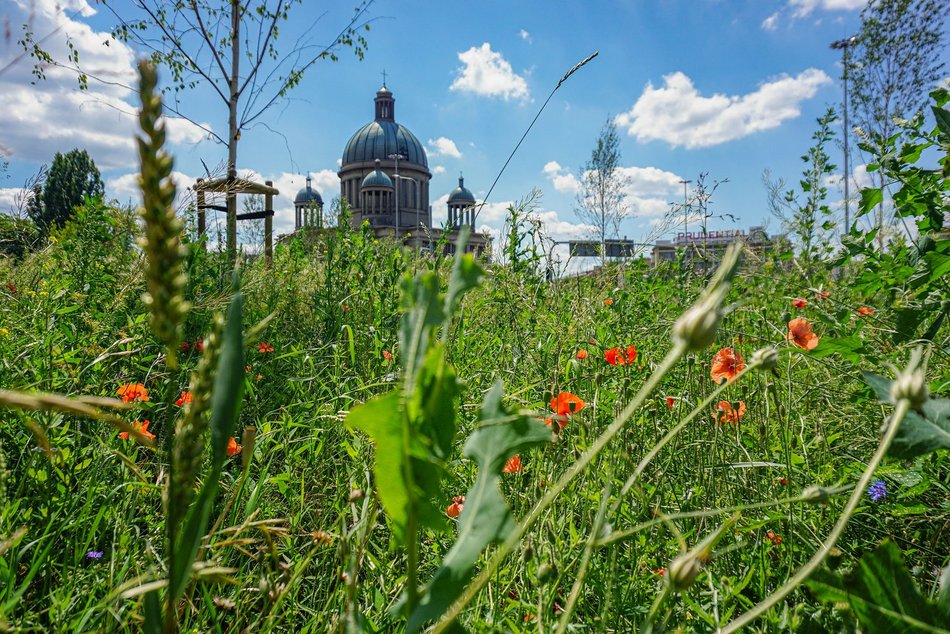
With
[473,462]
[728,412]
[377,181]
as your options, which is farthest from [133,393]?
[377,181]

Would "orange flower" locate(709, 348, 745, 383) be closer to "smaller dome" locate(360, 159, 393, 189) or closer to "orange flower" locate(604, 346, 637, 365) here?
"orange flower" locate(604, 346, 637, 365)

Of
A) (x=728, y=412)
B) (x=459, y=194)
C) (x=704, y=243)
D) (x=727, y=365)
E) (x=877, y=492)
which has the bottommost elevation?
(x=877, y=492)

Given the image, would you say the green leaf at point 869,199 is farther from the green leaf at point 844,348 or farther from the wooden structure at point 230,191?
the wooden structure at point 230,191

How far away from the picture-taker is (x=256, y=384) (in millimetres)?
1713

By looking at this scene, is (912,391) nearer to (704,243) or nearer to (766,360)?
(766,360)

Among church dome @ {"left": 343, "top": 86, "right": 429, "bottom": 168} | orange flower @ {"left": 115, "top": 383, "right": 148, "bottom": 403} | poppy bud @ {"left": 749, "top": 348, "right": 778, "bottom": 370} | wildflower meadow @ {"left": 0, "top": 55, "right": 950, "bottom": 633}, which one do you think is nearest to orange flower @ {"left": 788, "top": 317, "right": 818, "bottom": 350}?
wildflower meadow @ {"left": 0, "top": 55, "right": 950, "bottom": 633}

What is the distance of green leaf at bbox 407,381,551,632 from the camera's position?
1.01 ft

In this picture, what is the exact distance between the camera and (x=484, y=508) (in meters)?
0.33

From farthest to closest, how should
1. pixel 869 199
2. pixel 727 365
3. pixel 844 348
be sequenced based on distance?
pixel 869 199 < pixel 727 365 < pixel 844 348

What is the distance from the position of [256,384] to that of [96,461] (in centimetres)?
79

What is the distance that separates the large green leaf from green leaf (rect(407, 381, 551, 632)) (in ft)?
0.87

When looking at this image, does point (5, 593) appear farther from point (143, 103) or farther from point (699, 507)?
point (699, 507)

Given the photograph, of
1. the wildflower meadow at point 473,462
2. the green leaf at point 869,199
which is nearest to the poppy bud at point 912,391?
the wildflower meadow at point 473,462

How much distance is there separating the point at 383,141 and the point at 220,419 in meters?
46.6
